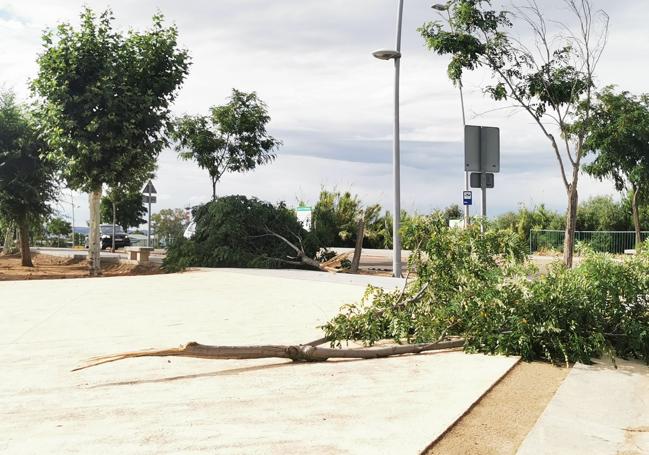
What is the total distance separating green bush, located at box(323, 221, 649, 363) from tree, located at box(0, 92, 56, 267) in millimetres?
19465

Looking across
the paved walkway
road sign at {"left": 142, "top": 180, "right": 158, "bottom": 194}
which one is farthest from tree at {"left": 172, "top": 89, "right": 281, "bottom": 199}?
the paved walkway

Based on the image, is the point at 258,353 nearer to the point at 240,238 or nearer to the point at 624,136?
the point at 240,238

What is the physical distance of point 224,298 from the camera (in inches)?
470

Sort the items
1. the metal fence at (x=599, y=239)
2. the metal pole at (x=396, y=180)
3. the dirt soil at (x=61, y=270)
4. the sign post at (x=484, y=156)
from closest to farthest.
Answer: the sign post at (x=484, y=156) < the metal pole at (x=396, y=180) < the dirt soil at (x=61, y=270) < the metal fence at (x=599, y=239)

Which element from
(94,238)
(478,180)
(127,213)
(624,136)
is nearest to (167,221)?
(127,213)

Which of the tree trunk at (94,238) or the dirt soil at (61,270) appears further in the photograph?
the tree trunk at (94,238)

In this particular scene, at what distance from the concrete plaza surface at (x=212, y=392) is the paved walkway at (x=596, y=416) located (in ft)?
2.02

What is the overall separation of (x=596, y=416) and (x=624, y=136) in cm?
2699

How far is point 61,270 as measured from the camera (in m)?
24.3

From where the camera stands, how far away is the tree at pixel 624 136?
1109 inches

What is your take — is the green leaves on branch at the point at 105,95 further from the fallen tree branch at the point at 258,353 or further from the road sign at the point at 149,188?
the fallen tree branch at the point at 258,353

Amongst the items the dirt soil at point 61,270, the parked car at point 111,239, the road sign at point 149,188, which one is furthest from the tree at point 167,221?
the road sign at point 149,188

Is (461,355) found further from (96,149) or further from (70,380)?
(96,149)

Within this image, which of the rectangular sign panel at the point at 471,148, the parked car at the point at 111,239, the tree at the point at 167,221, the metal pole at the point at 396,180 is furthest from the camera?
the tree at the point at 167,221
